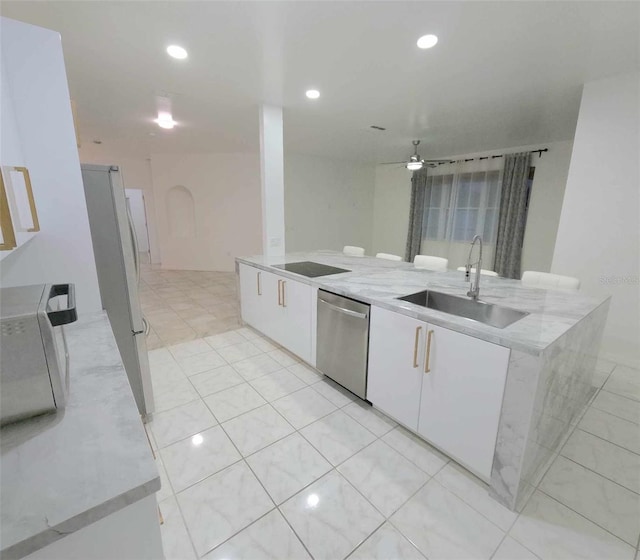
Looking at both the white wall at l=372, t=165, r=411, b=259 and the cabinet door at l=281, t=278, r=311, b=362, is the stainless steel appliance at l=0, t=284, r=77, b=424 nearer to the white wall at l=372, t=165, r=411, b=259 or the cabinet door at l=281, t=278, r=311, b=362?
the cabinet door at l=281, t=278, r=311, b=362

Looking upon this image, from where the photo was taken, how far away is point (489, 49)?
217 cm

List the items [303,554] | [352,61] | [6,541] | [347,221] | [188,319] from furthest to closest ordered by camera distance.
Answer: [347,221] → [188,319] → [352,61] → [303,554] → [6,541]

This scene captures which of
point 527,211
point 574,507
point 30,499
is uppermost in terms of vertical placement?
point 527,211

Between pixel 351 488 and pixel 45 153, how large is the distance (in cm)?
228

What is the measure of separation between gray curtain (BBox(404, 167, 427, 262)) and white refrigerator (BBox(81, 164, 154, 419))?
5704 mm

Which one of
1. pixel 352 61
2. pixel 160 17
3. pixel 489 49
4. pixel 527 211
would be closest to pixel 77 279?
pixel 160 17

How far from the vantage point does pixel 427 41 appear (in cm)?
208

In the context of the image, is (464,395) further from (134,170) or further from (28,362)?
(134,170)

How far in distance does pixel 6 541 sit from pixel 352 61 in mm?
2994

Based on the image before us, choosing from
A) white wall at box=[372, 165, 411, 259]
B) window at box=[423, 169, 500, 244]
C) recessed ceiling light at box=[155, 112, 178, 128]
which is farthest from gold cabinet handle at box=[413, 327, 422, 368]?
white wall at box=[372, 165, 411, 259]

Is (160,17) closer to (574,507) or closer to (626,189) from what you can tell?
(574,507)

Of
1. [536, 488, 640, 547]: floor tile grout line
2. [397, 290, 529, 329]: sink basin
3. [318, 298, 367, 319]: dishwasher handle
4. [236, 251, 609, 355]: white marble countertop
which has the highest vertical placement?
[236, 251, 609, 355]: white marble countertop

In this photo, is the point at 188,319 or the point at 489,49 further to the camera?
the point at 188,319

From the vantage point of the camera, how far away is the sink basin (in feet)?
6.05
